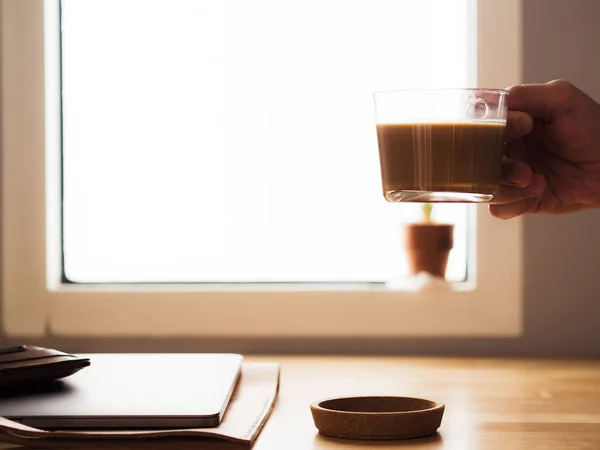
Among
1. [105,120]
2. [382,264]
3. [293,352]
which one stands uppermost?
[105,120]

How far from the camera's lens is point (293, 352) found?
1.65 metres

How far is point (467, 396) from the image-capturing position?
117 centimetres

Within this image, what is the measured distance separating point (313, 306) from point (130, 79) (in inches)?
21.1

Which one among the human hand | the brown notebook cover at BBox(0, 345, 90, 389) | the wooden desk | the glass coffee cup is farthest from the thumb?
the brown notebook cover at BBox(0, 345, 90, 389)

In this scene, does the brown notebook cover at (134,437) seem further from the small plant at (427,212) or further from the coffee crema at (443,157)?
the small plant at (427,212)

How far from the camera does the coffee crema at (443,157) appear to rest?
92cm

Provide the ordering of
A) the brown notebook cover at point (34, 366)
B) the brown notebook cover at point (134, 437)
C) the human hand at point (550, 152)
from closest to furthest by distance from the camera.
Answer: the brown notebook cover at point (134, 437)
the brown notebook cover at point (34, 366)
the human hand at point (550, 152)

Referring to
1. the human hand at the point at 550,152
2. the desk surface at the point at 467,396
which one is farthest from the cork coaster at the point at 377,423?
the human hand at the point at 550,152

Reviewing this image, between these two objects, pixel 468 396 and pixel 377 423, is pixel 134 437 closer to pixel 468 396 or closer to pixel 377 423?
pixel 377 423

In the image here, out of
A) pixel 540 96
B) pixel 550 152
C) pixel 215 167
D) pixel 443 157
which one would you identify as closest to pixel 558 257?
pixel 550 152

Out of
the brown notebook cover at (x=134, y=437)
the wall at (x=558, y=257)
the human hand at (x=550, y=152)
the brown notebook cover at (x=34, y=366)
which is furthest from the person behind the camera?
the wall at (x=558, y=257)

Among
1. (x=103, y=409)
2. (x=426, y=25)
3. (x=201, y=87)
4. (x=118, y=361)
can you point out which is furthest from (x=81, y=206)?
(x=103, y=409)

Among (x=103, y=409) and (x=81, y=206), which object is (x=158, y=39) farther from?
(x=103, y=409)

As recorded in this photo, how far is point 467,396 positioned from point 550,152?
37 centimetres
